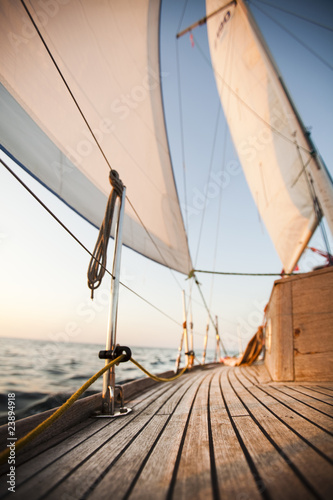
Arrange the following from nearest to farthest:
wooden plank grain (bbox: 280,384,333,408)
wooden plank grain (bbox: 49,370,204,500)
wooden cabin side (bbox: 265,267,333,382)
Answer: wooden plank grain (bbox: 49,370,204,500)
wooden plank grain (bbox: 280,384,333,408)
wooden cabin side (bbox: 265,267,333,382)

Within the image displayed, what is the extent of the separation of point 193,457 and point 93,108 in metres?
5.52

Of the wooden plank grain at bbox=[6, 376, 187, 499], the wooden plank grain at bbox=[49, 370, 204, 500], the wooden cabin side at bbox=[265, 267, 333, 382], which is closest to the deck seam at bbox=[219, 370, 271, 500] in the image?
the wooden plank grain at bbox=[49, 370, 204, 500]

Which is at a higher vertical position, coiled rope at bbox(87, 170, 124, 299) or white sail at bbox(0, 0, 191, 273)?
white sail at bbox(0, 0, 191, 273)

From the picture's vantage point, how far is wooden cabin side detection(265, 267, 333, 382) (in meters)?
2.88

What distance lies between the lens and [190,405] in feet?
7.76

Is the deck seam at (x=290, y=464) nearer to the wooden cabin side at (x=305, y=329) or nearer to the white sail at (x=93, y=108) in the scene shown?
the wooden cabin side at (x=305, y=329)

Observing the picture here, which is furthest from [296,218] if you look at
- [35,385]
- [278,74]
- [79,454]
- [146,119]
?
[35,385]

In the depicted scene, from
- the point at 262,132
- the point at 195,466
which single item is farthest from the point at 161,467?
the point at 262,132

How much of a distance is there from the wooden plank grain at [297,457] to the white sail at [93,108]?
2.90 meters

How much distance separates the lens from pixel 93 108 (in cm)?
472

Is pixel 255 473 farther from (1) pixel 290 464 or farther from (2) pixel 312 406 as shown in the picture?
(2) pixel 312 406

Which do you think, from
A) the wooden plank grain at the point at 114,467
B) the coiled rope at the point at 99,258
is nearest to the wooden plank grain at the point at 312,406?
the wooden plank grain at the point at 114,467

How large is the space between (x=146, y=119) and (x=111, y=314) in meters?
6.76

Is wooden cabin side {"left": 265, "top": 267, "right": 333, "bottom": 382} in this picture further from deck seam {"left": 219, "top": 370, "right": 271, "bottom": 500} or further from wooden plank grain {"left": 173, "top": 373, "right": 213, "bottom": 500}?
deck seam {"left": 219, "top": 370, "right": 271, "bottom": 500}
